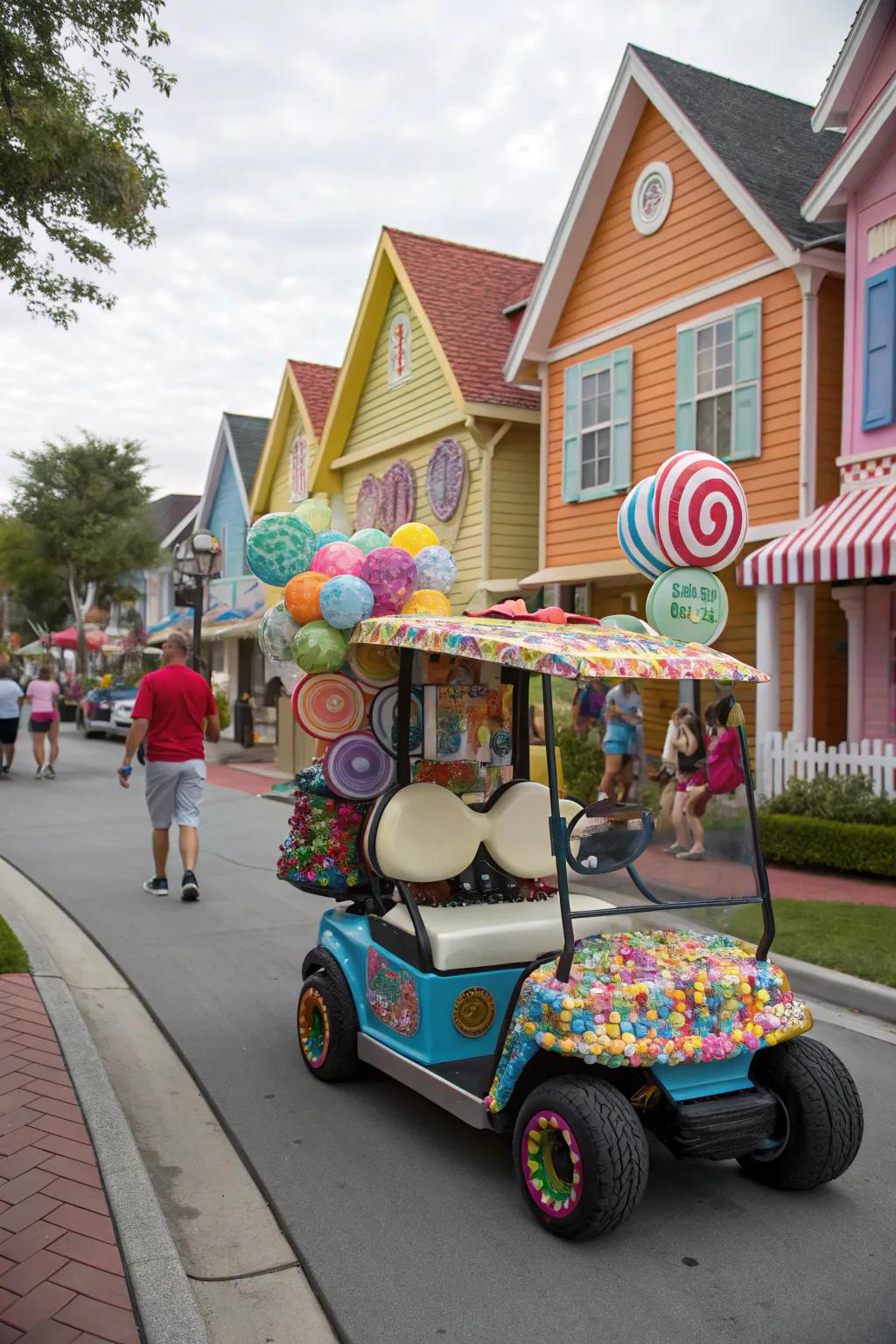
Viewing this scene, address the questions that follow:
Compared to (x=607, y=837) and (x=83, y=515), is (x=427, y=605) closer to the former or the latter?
(x=607, y=837)

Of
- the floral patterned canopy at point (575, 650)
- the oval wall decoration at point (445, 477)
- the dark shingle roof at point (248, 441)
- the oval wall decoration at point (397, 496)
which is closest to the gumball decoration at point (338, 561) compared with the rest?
the floral patterned canopy at point (575, 650)

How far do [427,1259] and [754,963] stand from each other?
1.44m

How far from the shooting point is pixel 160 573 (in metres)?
43.3

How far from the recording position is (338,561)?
17.9ft

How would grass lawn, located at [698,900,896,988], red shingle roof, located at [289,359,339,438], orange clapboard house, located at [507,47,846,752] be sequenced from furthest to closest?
red shingle roof, located at [289,359,339,438] < orange clapboard house, located at [507,47,846,752] < grass lawn, located at [698,900,896,988]

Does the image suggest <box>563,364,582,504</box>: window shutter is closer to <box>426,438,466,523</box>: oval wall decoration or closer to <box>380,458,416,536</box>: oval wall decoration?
<box>426,438,466,523</box>: oval wall decoration

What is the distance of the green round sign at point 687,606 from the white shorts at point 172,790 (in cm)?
451

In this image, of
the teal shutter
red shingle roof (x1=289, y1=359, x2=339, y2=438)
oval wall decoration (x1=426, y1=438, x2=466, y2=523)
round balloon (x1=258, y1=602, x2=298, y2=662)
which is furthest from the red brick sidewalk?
red shingle roof (x1=289, y1=359, x2=339, y2=438)

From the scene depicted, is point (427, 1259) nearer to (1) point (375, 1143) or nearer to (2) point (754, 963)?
(1) point (375, 1143)

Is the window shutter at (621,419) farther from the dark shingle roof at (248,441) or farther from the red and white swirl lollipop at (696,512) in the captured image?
the dark shingle roof at (248,441)

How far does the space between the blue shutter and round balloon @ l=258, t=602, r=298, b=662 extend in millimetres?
7315

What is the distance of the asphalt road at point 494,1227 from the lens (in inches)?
126

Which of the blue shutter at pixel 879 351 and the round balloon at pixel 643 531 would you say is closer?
the round balloon at pixel 643 531

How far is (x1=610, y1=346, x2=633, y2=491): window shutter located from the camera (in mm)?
14141
